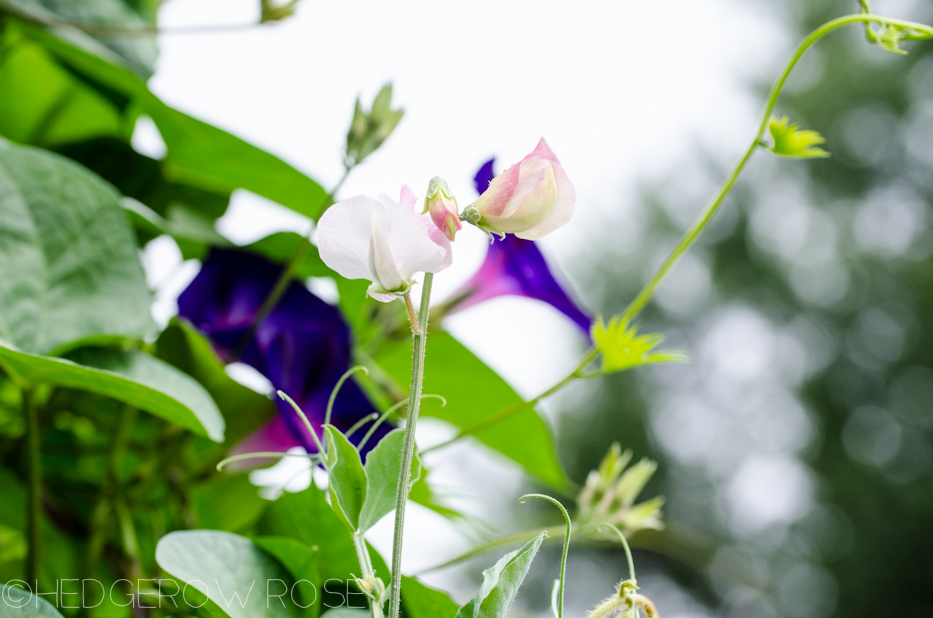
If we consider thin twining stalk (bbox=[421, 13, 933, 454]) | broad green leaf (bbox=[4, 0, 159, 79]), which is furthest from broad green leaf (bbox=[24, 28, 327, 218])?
thin twining stalk (bbox=[421, 13, 933, 454])

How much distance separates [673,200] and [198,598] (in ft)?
14.4

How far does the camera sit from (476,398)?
0.25 metres

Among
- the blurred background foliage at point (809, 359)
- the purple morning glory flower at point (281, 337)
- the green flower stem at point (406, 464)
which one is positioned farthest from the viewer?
the blurred background foliage at point (809, 359)

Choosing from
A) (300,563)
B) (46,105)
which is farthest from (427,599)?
(46,105)

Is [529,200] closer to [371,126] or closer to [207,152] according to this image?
[371,126]

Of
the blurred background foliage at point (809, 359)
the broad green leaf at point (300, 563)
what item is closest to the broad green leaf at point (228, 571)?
the broad green leaf at point (300, 563)

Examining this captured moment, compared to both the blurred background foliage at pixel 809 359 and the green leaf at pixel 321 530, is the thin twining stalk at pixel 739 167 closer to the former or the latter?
the green leaf at pixel 321 530

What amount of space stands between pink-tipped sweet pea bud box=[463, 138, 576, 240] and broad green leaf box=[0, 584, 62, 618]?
3.7 inches

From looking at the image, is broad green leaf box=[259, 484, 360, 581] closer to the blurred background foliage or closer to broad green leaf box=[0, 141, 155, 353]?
broad green leaf box=[0, 141, 155, 353]

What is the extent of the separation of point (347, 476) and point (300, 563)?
50mm

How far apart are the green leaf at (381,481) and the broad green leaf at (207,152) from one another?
0.14 m

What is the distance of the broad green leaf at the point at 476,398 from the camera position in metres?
0.25

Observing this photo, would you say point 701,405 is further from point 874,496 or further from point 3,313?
point 3,313

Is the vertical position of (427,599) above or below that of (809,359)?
above
